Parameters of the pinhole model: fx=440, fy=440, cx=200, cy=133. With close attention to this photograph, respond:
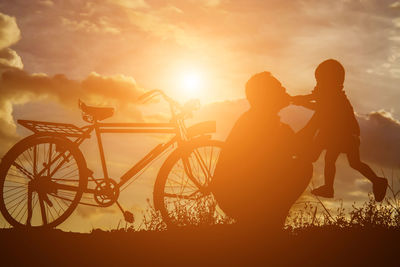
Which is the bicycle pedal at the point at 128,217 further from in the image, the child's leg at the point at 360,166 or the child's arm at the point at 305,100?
the child's leg at the point at 360,166

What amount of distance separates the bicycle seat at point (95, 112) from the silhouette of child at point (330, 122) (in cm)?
290

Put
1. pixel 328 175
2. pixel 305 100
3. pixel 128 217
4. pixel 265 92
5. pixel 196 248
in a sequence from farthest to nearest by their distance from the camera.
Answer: pixel 128 217 → pixel 328 175 → pixel 305 100 → pixel 196 248 → pixel 265 92

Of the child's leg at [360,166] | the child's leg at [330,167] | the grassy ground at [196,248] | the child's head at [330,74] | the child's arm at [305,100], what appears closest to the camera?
the grassy ground at [196,248]

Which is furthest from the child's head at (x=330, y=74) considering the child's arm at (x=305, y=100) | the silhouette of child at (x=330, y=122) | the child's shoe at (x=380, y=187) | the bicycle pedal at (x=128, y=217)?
the bicycle pedal at (x=128, y=217)

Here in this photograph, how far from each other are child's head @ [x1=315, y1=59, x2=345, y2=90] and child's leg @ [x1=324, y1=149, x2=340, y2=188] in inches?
37.3

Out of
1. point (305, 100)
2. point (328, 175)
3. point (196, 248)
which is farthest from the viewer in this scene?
point (328, 175)

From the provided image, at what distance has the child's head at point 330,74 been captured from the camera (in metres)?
6.09

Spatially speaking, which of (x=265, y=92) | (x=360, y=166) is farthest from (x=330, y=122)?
(x=265, y=92)

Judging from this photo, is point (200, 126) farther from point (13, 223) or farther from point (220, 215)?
point (13, 223)

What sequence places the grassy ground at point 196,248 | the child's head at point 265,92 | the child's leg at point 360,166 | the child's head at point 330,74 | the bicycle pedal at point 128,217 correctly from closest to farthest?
the child's head at point 265,92
the grassy ground at point 196,248
the child's head at point 330,74
the child's leg at point 360,166
the bicycle pedal at point 128,217

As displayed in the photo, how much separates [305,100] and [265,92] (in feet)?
2.88

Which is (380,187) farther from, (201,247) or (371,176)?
(201,247)

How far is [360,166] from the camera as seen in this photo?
6578 millimetres

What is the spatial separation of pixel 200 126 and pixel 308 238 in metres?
2.27
